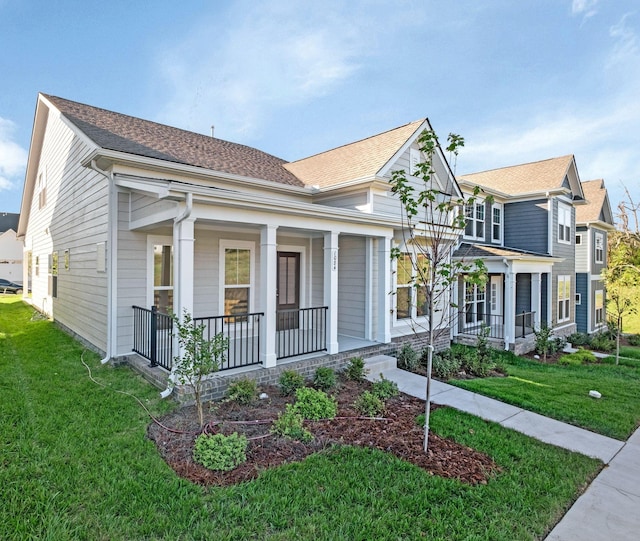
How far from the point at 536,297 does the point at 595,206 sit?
9484 mm

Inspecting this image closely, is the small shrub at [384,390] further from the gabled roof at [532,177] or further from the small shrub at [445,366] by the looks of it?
the gabled roof at [532,177]

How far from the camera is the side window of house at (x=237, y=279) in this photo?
8320 mm

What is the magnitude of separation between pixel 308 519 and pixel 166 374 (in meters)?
3.72

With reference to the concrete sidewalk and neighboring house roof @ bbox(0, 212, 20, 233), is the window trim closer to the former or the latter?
the concrete sidewalk

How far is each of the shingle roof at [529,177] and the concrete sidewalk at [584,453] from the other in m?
11.1

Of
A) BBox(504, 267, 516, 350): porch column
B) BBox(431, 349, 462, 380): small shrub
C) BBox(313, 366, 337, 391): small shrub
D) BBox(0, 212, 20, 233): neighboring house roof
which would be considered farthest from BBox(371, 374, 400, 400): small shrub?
BBox(0, 212, 20, 233): neighboring house roof

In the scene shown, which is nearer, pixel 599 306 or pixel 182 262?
pixel 182 262

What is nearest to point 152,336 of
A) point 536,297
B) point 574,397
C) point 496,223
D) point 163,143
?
point 163,143

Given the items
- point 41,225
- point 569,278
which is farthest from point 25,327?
point 569,278

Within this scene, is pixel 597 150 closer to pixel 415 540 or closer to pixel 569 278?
pixel 569 278

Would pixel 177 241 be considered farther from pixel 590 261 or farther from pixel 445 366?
pixel 590 261

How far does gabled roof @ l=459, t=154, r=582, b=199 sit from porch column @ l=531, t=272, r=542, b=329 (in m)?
3.74

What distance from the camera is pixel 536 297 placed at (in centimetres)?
1381

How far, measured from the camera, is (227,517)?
289 cm
